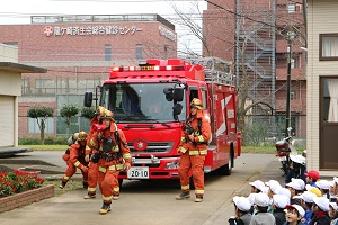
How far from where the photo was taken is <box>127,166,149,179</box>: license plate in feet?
46.1

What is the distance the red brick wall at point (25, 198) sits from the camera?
37.7 ft

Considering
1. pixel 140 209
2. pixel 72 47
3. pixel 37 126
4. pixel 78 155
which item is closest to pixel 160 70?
pixel 78 155

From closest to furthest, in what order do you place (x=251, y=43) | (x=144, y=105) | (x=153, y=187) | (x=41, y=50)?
(x=144, y=105) < (x=153, y=187) < (x=251, y=43) < (x=41, y=50)

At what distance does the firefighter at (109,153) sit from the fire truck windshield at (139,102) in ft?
8.25

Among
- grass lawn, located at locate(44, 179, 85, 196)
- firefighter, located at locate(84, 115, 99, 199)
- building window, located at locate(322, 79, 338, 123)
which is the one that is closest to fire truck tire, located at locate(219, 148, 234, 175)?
building window, located at locate(322, 79, 338, 123)

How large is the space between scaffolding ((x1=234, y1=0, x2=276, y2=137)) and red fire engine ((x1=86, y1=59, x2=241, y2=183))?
31562mm

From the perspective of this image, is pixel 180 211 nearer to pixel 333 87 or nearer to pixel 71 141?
pixel 71 141

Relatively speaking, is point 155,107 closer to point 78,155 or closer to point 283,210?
point 78,155

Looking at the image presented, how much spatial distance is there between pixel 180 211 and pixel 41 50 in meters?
63.1

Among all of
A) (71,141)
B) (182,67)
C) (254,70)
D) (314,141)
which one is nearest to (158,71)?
(182,67)

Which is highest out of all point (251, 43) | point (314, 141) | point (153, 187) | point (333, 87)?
point (251, 43)

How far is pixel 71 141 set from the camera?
15297 millimetres

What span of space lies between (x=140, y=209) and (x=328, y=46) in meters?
6.22

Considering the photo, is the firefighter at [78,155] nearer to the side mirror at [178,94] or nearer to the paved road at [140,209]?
the paved road at [140,209]
